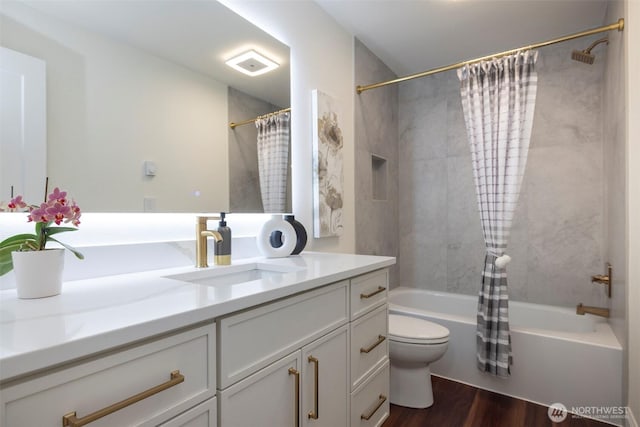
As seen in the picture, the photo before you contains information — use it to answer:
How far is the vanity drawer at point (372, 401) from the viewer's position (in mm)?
1384

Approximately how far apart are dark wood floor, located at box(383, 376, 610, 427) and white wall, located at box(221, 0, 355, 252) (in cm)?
104

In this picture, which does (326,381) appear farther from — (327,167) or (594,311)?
(594,311)

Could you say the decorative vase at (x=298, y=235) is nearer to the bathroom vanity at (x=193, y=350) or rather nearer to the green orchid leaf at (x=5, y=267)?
the bathroom vanity at (x=193, y=350)

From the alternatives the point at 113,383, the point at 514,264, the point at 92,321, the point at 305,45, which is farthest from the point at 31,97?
the point at 514,264

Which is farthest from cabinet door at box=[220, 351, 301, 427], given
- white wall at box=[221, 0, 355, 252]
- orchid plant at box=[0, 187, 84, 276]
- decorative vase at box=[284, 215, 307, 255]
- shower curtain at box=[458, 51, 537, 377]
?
shower curtain at box=[458, 51, 537, 377]

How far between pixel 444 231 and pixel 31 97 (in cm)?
283

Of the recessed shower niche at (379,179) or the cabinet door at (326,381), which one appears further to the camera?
the recessed shower niche at (379,179)

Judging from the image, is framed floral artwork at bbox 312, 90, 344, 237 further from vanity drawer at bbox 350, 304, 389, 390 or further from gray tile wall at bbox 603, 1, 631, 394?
gray tile wall at bbox 603, 1, 631, 394

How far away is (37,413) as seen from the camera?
0.52m

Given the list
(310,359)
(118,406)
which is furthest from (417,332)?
(118,406)

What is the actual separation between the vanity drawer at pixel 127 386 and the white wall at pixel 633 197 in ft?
5.74

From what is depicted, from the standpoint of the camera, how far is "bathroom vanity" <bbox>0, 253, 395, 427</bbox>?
55cm

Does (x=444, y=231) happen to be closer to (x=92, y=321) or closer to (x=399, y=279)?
(x=399, y=279)

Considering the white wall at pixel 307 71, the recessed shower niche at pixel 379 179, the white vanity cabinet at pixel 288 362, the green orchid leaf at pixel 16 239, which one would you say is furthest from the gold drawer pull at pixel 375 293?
the recessed shower niche at pixel 379 179
